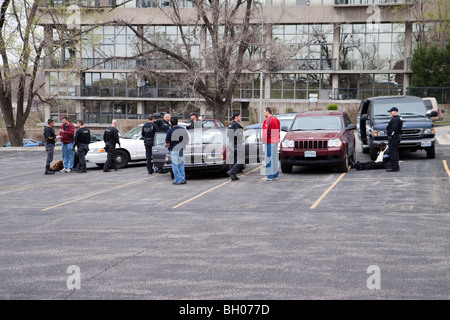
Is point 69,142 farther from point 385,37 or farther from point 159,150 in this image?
point 385,37

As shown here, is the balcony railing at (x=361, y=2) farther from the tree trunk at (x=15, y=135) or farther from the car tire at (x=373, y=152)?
the car tire at (x=373, y=152)

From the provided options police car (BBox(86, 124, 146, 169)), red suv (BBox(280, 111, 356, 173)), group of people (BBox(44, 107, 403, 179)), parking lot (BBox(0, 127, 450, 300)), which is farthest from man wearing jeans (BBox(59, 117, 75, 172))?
red suv (BBox(280, 111, 356, 173))

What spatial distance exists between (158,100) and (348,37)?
2033 centimetres

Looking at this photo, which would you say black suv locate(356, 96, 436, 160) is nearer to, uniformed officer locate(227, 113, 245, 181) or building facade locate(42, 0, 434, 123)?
uniformed officer locate(227, 113, 245, 181)

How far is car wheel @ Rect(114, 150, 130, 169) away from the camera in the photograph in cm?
2075

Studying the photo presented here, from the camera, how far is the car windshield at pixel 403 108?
61.3 ft

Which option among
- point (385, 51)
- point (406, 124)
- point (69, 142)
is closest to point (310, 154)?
point (406, 124)

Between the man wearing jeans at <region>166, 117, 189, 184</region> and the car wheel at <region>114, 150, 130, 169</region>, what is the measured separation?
5.72m

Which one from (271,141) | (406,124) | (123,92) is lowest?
(271,141)

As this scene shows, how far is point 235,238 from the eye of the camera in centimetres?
859

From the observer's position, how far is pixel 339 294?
5.72 metres

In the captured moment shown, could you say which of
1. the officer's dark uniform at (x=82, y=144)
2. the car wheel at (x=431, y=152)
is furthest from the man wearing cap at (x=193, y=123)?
the car wheel at (x=431, y=152)

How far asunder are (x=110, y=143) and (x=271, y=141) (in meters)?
6.76

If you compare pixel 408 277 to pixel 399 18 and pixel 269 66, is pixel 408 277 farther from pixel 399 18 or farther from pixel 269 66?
pixel 399 18
